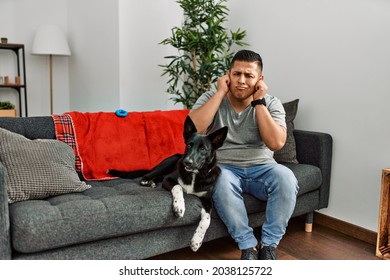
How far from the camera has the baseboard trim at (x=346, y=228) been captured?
7.80 feet

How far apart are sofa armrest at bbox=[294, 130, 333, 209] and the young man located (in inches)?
21.8

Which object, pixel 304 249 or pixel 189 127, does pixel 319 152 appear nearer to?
pixel 304 249

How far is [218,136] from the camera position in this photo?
1.82 meters

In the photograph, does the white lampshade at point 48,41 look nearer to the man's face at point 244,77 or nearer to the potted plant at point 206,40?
the potted plant at point 206,40

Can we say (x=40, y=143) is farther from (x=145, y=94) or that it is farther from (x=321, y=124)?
(x=145, y=94)

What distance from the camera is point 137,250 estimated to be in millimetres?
A: 1758

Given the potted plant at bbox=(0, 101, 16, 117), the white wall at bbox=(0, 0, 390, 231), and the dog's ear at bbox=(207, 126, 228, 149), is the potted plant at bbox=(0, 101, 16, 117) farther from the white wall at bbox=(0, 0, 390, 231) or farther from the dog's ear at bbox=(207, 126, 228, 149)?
the dog's ear at bbox=(207, 126, 228, 149)

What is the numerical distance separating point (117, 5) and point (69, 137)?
6.45 feet

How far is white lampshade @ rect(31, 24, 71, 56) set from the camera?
457 cm

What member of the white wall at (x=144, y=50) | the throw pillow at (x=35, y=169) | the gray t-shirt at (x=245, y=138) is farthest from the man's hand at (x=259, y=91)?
the white wall at (x=144, y=50)

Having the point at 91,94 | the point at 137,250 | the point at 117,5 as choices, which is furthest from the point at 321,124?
the point at 91,94

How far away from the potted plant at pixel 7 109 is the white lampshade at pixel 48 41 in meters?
0.69

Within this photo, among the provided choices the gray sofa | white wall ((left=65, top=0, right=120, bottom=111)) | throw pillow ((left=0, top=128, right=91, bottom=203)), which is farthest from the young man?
white wall ((left=65, top=0, right=120, bottom=111))
